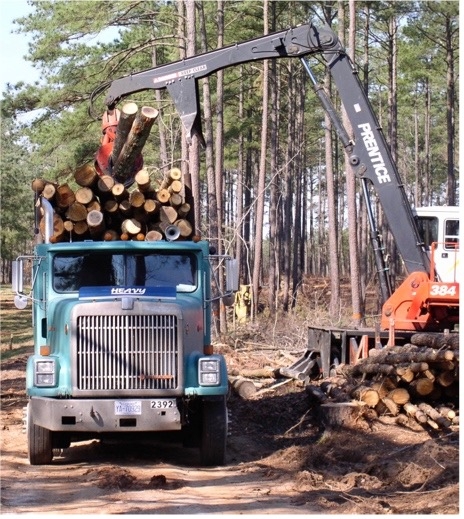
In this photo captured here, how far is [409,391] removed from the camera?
14.1 m

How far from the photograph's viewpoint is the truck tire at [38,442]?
11289 millimetres

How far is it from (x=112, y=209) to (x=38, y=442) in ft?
10.4

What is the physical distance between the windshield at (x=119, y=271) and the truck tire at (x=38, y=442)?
1678 mm

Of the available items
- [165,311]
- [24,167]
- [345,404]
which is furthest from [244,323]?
[24,167]

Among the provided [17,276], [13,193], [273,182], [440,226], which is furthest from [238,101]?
[17,276]

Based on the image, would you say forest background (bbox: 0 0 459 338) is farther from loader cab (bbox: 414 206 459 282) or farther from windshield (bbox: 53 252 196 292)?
windshield (bbox: 53 252 196 292)

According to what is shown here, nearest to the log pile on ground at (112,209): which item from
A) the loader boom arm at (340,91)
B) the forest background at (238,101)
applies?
the loader boom arm at (340,91)

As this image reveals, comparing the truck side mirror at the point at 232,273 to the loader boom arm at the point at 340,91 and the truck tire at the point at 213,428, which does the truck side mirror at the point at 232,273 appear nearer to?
the truck tire at the point at 213,428

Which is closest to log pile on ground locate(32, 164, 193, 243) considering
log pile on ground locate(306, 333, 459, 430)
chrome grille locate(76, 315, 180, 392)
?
chrome grille locate(76, 315, 180, 392)

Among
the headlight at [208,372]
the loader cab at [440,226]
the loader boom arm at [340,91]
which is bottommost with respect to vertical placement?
the headlight at [208,372]

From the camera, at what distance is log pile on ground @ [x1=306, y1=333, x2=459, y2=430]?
13602 mm

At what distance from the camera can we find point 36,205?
13078 millimetres

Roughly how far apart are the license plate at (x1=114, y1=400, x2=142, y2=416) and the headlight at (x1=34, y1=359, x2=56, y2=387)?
0.83 meters

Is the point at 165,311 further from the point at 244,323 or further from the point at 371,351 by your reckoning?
the point at 244,323
